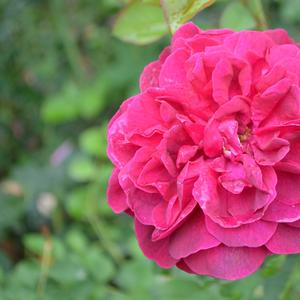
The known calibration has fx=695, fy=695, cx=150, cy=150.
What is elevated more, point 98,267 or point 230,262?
point 230,262

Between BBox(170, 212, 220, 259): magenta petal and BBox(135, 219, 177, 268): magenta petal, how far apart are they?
18 mm

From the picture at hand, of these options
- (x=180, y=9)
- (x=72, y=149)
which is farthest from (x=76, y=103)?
(x=180, y=9)

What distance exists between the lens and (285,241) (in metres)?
0.64

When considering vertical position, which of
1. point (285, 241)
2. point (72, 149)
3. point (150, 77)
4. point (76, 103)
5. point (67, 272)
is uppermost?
point (150, 77)

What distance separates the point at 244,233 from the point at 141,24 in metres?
0.34

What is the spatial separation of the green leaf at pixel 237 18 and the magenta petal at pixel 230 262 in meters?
0.29

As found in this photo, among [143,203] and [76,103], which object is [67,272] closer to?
[143,203]

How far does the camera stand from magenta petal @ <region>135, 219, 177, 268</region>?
68 centimetres

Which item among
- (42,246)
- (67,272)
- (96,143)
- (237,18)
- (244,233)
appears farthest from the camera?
(96,143)

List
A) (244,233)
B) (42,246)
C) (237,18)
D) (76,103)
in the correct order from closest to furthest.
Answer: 1. (244,233)
2. (237,18)
3. (42,246)
4. (76,103)

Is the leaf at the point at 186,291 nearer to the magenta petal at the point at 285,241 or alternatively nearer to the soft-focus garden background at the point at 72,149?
the soft-focus garden background at the point at 72,149

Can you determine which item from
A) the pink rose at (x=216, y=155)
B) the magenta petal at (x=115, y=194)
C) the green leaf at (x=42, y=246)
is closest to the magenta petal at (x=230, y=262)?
the pink rose at (x=216, y=155)

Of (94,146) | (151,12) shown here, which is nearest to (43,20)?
(94,146)

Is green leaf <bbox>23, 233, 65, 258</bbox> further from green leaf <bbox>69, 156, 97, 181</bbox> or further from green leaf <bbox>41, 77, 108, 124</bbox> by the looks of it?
green leaf <bbox>41, 77, 108, 124</bbox>
